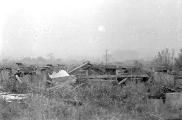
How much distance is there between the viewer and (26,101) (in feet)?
35.1

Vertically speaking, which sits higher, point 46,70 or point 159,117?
point 46,70

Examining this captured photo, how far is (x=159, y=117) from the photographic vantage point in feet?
32.9

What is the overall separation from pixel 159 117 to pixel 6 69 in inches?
536

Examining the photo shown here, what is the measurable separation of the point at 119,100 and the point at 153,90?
2.95m

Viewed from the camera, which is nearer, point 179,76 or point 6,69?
point 179,76

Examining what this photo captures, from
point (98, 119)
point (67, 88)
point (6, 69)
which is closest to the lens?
point (98, 119)

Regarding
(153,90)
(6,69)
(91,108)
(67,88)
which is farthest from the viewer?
(6,69)

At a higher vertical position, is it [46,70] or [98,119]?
[46,70]

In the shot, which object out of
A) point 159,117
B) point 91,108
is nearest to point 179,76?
point 159,117

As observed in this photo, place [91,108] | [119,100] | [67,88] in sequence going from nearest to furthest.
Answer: [91,108]
[119,100]
[67,88]

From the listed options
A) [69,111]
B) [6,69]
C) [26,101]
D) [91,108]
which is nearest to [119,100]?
[91,108]

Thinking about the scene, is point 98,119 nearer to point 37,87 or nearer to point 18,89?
point 37,87

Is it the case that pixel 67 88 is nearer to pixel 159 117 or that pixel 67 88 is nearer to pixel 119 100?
pixel 119 100

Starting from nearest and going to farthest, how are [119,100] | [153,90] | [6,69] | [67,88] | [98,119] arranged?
[98,119] < [119,100] < [67,88] < [153,90] < [6,69]
